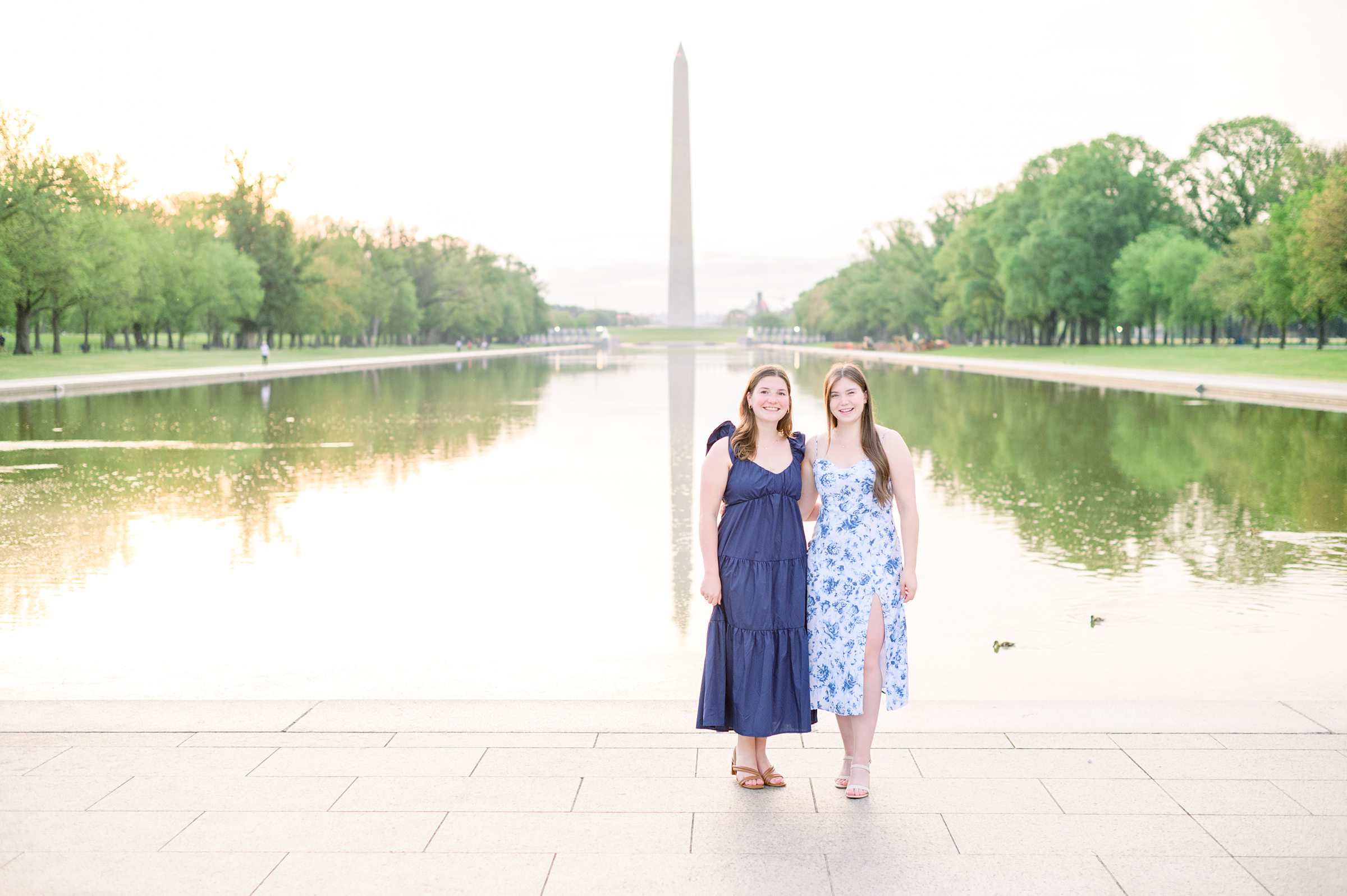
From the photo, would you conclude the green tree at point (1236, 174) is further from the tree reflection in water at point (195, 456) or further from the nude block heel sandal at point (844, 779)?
the nude block heel sandal at point (844, 779)

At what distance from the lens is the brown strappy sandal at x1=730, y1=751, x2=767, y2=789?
4.23 meters

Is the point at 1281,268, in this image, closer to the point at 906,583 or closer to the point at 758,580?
the point at 906,583

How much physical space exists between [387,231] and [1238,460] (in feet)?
301

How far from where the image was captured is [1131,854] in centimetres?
362

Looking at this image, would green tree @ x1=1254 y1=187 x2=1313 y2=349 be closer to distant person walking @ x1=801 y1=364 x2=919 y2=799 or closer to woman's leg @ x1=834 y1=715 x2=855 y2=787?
distant person walking @ x1=801 y1=364 x2=919 y2=799

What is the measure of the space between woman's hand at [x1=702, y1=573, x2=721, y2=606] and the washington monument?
7831cm

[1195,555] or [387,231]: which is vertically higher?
[387,231]

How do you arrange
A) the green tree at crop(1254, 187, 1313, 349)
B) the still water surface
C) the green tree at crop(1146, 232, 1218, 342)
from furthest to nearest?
the green tree at crop(1146, 232, 1218, 342) → the green tree at crop(1254, 187, 1313, 349) → the still water surface

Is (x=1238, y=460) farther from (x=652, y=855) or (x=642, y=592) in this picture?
(x=652, y=855)

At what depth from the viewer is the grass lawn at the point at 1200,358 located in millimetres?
40344

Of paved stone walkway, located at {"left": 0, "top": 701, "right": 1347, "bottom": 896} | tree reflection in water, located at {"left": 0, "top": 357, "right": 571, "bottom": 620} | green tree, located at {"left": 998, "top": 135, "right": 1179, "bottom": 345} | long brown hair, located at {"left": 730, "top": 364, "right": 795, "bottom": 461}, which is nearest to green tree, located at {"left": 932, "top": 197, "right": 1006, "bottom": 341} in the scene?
green tree, located at {"left": 998, "top": 135, "right": 1179, "bottom": 345}

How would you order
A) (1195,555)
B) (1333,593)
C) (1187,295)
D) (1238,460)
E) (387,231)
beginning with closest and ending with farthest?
1. (1333,593)
2. (1195,555)
3. (1238,460)
4. (1187,295)
5. (387,231)

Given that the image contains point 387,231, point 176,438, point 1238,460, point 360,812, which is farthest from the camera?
point 387,231

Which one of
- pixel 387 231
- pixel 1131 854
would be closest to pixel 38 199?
pixel 387 231
